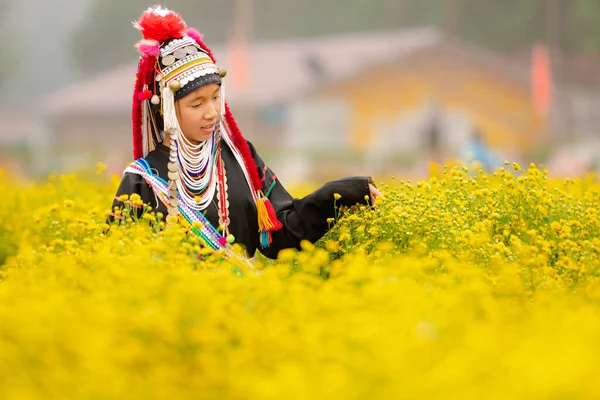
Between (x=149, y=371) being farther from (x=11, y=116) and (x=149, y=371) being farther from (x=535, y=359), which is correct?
(x=11, y=116)

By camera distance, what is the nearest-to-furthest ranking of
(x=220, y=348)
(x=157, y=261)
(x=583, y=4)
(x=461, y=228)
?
1. (x=220, y=348)
2. (x=157, y=261)
3. (x=461, y=228)
4. (x=583, y=4)

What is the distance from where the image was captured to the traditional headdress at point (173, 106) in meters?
4.66

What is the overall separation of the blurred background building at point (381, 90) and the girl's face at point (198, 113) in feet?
52.5

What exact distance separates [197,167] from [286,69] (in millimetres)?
28147

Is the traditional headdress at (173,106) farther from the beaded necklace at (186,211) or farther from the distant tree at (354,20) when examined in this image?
the distant tree at (354,20)

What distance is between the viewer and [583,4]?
38625 millimetres

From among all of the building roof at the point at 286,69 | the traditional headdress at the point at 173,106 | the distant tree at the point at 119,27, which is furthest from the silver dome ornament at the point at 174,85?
the distant tree at the point at 119,27

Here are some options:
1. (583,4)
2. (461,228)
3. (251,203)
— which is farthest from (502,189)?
(583,4)

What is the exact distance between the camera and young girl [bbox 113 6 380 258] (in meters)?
4.66

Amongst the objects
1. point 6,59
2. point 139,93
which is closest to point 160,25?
point 139,93

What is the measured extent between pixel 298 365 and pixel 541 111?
31.4 metres

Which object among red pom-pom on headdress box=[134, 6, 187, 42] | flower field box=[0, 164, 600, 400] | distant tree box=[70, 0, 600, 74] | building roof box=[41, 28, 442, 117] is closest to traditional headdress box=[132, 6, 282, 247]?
red pom-pom on headdress box=[134, 6, 187, 42]

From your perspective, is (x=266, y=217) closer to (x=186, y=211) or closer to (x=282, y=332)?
(x=186, y=211)

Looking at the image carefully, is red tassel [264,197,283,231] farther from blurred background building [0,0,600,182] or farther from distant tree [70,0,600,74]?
distant tree [70,0,600,74]
